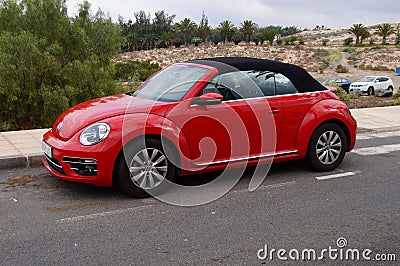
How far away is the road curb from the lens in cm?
713

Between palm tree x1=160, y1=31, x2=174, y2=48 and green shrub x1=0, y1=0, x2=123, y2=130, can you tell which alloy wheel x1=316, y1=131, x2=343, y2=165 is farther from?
palm tree x1=160, y1=31, x2=174, y2=48

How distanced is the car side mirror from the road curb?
286 cm

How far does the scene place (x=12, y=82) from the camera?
11.7 m

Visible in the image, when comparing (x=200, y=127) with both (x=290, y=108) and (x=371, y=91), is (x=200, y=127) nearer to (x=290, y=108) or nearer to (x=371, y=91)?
(x=290, y=108)

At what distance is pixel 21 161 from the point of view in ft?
23.8

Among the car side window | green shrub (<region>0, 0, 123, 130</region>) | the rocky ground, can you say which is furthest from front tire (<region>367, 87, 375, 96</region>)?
the car side window

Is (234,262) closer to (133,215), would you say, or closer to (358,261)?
(358,261)

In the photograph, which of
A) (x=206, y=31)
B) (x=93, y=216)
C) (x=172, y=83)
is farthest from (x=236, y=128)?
(x=206, y=31)

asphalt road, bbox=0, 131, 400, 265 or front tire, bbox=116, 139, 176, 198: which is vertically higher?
front tire, bbox=116, 139, 176, 198

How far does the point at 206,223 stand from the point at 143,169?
1090 millimetres

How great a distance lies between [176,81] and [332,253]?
3112 mm

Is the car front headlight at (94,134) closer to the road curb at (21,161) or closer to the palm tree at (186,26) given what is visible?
the road curb at (21,161)

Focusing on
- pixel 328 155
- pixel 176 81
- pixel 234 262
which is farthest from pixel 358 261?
pixel 176 81

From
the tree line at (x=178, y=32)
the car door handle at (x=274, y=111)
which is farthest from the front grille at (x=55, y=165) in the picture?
the tree line at (x=178, y=32)
